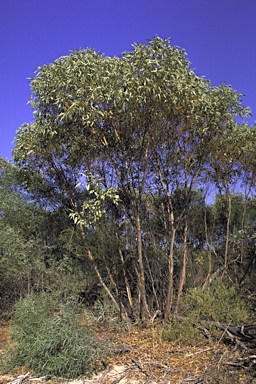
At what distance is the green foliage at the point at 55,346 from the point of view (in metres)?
4.77

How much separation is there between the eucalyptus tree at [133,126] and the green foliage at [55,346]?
5.23ft

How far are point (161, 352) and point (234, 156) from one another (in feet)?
14.6

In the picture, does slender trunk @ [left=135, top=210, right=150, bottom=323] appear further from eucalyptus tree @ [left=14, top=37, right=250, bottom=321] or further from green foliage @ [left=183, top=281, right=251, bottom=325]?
green foliage @ [left=183, top=281, right=251, bottom=325]

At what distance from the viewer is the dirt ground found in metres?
4.53

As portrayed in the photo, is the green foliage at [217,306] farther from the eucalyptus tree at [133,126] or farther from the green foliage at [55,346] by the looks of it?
the green foliage at [55,346]

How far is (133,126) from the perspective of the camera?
654 centimetres

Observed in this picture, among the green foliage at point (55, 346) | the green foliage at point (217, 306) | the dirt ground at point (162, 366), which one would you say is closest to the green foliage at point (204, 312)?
the green foliage at point (217, 306)

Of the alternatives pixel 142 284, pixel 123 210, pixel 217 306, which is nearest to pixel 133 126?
pixel 123 210

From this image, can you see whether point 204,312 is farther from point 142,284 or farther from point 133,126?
point 133,126

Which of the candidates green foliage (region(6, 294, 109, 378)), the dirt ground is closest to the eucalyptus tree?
the dirt ground

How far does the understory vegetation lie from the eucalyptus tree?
0.02 meters

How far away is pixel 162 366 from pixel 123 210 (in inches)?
119

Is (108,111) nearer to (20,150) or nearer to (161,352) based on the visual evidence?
(20,150)

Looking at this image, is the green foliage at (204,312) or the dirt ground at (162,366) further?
the green foliage at (204,312)
